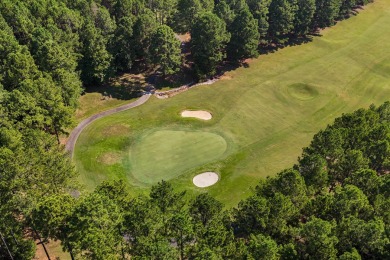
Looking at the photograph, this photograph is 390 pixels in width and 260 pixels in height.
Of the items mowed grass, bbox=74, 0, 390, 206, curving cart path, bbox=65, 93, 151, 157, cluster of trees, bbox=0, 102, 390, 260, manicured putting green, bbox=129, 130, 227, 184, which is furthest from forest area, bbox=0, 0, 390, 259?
manicured putting green, bbox=129, 130, 227, 184

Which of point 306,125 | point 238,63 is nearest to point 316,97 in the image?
point 306,125

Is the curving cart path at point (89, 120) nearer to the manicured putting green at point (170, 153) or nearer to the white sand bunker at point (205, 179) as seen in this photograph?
the manicured putting green at point (170, 153)

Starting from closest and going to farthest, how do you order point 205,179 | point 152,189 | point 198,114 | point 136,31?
point 152,189 < point 205,179 < point 198,114 < point 136,31

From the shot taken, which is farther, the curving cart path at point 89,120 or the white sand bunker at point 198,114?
the white sand bunker at point 198,114

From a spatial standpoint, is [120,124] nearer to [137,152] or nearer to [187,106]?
[137,152]

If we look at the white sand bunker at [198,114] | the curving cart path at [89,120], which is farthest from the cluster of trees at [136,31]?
the white sand bunker at [198,114]

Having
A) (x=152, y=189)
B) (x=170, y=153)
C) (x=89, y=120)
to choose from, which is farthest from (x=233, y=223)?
(x=89, y=120)

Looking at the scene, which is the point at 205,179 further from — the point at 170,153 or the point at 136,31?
the point at 136,31
